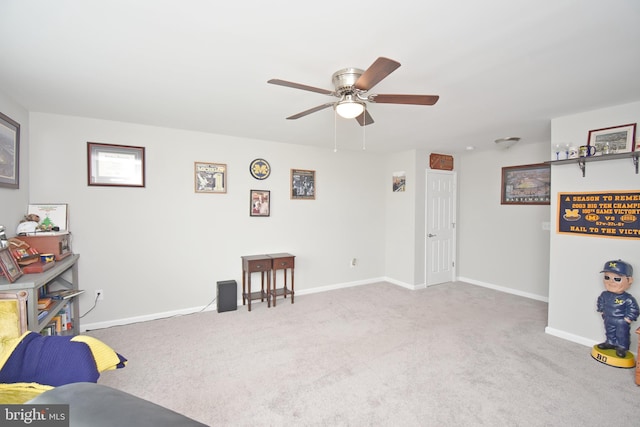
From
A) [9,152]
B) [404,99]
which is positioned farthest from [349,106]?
[9,152]

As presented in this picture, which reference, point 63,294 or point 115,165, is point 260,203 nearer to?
point 115,165

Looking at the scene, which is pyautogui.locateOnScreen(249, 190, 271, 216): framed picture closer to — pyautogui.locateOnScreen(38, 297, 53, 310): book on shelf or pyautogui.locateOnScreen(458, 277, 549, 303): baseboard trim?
pyautogui.locateOnScreen(38, 297, 53, 310): book on shelf

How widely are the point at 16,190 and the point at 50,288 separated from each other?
3.45 ft

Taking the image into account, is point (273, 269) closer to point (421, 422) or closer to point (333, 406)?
point (333, 406)

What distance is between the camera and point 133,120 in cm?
327

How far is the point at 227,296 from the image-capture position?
3.78 metres

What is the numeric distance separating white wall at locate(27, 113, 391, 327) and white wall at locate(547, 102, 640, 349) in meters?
2.74

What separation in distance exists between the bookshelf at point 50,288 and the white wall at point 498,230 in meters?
5.61

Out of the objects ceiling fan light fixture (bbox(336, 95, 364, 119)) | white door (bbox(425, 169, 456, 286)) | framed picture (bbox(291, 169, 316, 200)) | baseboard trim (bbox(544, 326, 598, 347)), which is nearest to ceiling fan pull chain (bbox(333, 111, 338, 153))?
framed picture (bbox(291, 169, 316, 200))

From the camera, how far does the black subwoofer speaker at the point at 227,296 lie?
3.76 metres

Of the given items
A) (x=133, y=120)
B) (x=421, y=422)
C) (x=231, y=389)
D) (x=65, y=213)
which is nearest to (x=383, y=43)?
(x=421, y=422)

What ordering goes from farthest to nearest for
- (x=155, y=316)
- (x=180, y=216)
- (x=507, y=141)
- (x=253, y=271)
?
1. (x=507, y=141)
2. (x=253, y=271)
3. (x=180, y=216)
4. (x=155, y=316)

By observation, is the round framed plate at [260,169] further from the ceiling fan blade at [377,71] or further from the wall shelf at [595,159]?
the wall shelf at [595,159]

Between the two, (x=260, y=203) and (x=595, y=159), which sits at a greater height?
(x=595, y=159)
